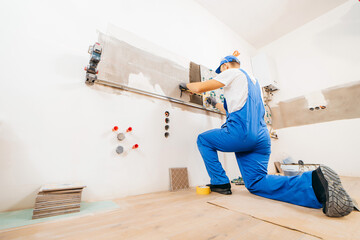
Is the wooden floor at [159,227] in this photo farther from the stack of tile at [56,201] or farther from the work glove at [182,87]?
the work glove at [182,87]

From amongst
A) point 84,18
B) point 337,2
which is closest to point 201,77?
point 84,18

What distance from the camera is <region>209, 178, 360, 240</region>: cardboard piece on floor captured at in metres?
0.65

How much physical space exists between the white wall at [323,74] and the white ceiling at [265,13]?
8.2 inches

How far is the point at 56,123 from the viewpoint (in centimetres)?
111

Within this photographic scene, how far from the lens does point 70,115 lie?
46.1 inches

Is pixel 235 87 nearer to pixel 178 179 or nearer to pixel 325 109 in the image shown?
pixel 178 179

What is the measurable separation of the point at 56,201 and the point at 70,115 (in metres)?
0.57

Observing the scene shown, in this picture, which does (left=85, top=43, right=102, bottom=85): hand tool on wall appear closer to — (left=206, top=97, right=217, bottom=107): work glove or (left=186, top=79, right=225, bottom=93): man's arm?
(left=186, top=79, right=225, bottom=93): man's arm

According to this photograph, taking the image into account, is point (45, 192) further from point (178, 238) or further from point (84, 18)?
point (84, 18)

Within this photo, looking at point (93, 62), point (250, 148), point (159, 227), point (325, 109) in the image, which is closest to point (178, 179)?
point (250, 148)

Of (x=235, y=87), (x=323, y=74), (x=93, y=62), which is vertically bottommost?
(x=235, y=87)

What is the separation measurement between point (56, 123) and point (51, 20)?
2.65 feet

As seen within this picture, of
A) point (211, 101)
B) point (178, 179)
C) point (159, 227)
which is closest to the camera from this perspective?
point (159, 227)

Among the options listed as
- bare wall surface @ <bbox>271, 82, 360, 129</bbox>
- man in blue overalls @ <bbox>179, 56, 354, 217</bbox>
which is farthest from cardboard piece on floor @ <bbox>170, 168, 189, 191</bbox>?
bare wall surface @ <bbox>271, 82, 360, 129</bbox>
